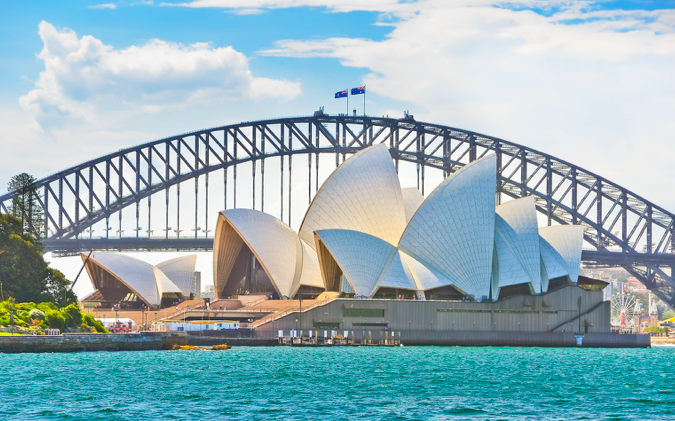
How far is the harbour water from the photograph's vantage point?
1647 inches

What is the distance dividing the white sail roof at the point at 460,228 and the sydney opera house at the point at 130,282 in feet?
95.5

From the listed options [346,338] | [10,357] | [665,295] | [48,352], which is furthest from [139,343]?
[665,295]

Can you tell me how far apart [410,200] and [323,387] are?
56.6m

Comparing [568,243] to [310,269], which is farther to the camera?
[568,243]

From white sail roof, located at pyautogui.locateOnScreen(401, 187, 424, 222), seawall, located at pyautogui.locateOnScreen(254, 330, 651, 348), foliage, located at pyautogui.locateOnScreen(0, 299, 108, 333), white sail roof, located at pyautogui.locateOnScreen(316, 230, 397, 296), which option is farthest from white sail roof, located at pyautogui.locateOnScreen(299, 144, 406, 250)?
foliage, located at pyautogui.locateOnScreen(0, 299, 108, 333)

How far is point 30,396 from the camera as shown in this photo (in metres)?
45.1

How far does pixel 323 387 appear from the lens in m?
51.1

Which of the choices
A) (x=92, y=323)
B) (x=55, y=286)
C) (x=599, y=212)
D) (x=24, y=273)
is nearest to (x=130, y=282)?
(x=55, y=286)

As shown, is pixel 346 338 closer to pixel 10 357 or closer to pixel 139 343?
pixel 139 343

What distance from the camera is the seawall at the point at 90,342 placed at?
68062 mm

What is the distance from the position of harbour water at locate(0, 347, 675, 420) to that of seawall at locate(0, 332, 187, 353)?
691 mm

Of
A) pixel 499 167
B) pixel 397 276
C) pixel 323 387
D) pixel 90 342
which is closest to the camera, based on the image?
pixel 323 387

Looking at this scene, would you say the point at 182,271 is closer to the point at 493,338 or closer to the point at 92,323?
the point at 92,323

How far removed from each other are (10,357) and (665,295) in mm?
88057
